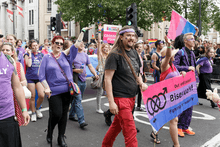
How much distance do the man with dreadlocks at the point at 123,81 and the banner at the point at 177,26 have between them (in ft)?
4.55

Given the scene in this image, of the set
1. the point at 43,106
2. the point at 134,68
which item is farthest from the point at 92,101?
the point at 134,68

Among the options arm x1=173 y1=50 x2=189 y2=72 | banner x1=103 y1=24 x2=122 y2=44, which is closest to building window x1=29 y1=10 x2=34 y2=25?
banner x1=103 y1=24 x2=122 y2=44

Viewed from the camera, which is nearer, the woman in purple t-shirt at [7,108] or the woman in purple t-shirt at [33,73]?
the woman in purple t-shirt at [7,108]

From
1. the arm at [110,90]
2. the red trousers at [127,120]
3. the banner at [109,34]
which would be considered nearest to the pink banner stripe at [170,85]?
the red trousers at [127,120]

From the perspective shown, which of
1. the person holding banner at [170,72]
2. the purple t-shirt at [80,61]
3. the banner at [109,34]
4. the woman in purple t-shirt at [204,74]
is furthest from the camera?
the banner at [109,34]

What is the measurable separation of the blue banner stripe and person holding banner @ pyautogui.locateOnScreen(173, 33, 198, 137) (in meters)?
0.25

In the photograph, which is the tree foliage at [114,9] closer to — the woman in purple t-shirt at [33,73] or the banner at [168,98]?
the woman in purple t-shirt at [33,73]

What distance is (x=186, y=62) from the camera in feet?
14.6

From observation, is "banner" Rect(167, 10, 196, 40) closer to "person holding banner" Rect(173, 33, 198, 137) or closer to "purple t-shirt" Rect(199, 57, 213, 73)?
"person holding banner" Rect(173, 33, 198, 137)

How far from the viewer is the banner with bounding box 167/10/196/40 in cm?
433

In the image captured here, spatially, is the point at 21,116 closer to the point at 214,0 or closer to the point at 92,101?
the point at 92,101

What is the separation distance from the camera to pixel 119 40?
3189mm

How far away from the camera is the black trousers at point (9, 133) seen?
2.29 m

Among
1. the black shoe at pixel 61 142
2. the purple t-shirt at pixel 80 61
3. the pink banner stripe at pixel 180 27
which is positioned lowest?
the black shoe at pixel 61 142
